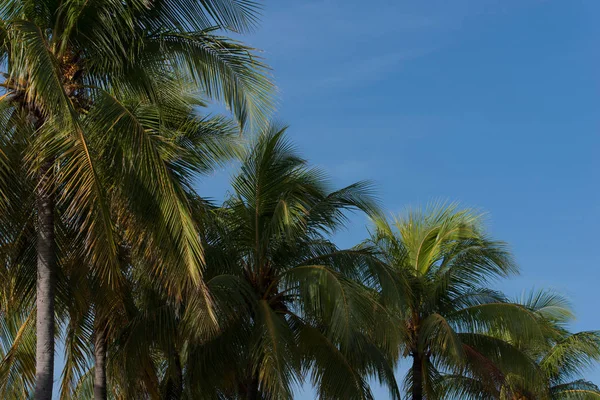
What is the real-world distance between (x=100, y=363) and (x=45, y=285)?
4.51 meters

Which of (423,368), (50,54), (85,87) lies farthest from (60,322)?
(423,368)

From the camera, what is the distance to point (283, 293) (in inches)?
620

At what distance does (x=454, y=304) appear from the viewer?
1923cm

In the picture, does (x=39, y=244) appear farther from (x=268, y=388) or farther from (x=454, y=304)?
(x=454, y=304)

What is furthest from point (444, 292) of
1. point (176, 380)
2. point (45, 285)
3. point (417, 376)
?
point (45, 285)

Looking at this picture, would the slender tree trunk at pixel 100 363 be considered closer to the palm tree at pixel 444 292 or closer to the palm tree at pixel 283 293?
the palm tree at pixel 283 293

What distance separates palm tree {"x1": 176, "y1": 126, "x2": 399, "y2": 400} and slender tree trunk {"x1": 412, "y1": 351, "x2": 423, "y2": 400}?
2668 millimetres

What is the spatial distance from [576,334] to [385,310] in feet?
23.2

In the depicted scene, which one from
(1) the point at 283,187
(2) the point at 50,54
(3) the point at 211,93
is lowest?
(2) the point at 50,54

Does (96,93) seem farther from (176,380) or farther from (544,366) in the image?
(544,366)

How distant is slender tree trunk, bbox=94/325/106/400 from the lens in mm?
15719

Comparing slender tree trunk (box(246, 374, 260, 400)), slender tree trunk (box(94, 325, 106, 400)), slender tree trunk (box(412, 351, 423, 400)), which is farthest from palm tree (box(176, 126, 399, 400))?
slender tree trunk (box(412, 351, 423, 400))

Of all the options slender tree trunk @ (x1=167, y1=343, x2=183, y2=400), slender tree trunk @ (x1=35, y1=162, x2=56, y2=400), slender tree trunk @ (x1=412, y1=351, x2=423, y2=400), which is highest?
slender tree trunk @ (x1=412, y1=351, x2=423, y2=400)

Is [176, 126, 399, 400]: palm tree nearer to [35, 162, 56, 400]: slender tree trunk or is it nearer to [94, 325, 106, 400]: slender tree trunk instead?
[94, 325, 106, 400]: slender tree trunk
